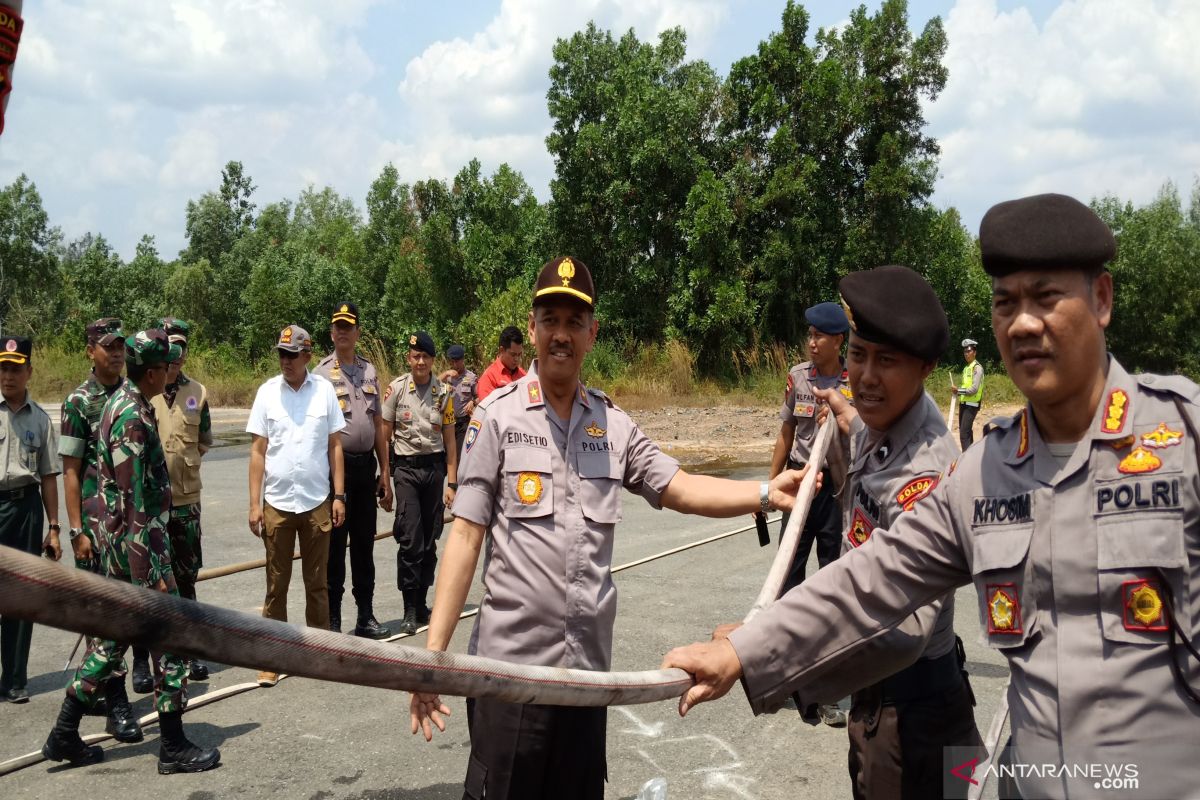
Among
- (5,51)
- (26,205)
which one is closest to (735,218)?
(5,51)

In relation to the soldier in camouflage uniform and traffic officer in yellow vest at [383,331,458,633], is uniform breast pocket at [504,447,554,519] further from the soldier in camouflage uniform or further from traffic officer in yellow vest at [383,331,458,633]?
traffic officer in yellow vest at [383,331,458,633]

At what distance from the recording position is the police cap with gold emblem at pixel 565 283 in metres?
3.02

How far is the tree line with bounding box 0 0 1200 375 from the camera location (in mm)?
24656

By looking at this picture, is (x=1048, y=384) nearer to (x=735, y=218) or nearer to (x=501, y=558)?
(x=501, y=558)

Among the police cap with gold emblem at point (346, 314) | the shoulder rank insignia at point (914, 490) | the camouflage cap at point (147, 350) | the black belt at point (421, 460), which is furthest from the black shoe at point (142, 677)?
the shoulder rank insignia at point (914, 490)

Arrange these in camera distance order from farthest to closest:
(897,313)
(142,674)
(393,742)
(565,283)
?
(142,674)
(393,742)
(565,283)
(897,313)

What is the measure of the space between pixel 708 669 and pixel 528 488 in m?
1.02

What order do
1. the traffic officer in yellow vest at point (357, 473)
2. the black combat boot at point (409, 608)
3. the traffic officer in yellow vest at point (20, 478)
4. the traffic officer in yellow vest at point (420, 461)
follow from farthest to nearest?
1. the traffic officer in yellow vest at point (420, 461)
2. the black combat boot at point (409, 608)
3. the traffic officer in yellow vest at point (357, 473)
4. the traffic officer in yellow vest at point (20, 478)

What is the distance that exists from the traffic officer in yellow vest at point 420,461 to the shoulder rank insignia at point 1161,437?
222 inches

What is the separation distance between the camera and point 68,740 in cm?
440

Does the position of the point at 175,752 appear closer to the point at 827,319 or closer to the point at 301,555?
the point at 301,555

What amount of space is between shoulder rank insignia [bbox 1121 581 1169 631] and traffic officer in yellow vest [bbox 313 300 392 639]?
5459 mm

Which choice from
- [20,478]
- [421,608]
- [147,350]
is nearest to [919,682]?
[147,350]

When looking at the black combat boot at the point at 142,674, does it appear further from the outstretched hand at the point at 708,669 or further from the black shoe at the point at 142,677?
the outstretched hand at the point at 708,669
